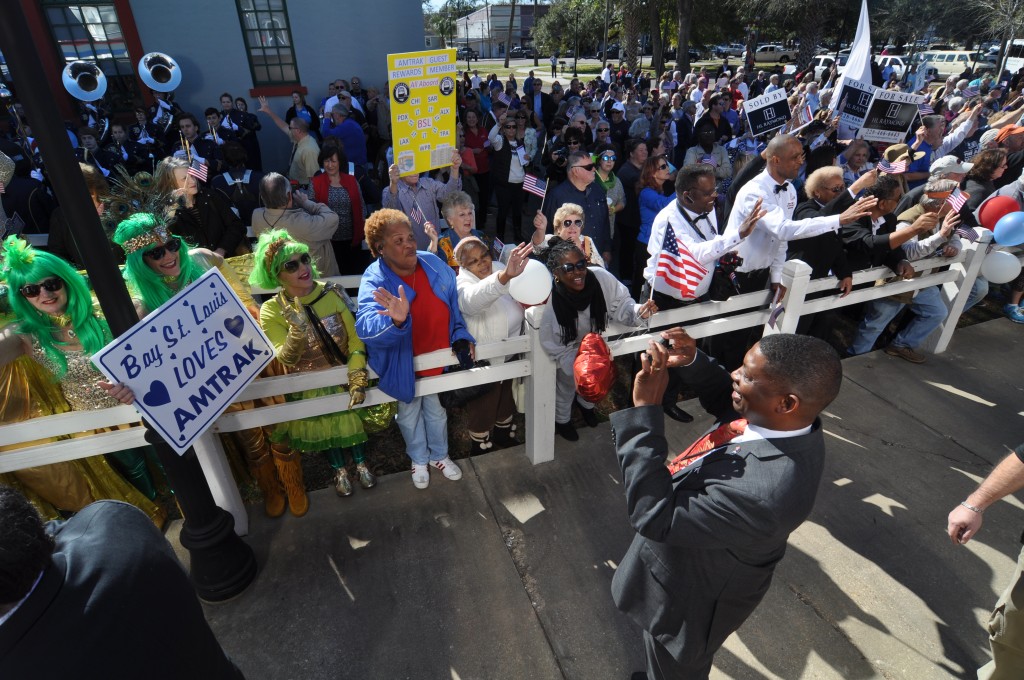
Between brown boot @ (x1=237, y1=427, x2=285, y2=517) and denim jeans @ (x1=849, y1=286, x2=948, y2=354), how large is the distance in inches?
214

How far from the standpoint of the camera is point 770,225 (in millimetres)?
4141

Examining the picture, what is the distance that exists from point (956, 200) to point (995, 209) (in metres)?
1.21

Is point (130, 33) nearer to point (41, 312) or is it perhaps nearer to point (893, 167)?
point (41, 312)

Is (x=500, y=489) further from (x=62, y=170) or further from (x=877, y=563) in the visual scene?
(x=62, y=170)

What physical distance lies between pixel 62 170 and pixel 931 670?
14.5 ft

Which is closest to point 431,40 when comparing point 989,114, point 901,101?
point 989,114

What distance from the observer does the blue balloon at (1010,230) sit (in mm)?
4879

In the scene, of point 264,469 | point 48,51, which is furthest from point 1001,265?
point 48,51

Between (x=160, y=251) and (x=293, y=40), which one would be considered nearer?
(x=160, y=251)

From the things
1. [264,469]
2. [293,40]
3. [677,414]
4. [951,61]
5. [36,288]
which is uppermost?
[293,40]

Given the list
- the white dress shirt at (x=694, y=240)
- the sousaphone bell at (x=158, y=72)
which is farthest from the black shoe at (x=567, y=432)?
the sousaphone bell at (x=158, y=72)

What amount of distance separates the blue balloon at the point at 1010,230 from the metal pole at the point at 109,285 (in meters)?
6.61

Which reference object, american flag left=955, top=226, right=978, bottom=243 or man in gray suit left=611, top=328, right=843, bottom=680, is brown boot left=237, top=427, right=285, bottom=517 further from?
american flag left=955, top=226, right=978, bottom=243

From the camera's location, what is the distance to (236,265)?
4398 mm
